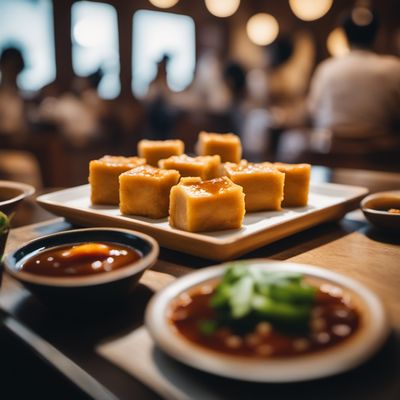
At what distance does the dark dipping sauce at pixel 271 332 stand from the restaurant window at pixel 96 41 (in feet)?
34.4

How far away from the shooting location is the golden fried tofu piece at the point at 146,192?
1700 mm

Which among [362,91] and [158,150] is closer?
[158,150]

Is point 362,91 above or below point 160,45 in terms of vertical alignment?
below

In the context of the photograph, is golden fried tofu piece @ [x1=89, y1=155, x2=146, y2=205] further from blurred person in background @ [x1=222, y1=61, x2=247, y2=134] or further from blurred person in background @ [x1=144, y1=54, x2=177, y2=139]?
blurred person in background @ [x1=222, y1=61, x2=247, y2=134]

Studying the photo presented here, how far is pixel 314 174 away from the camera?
3.03 metres

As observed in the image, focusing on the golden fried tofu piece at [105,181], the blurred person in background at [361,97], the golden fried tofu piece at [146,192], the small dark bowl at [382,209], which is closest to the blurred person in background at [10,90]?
the blurred person in background at [361,97]

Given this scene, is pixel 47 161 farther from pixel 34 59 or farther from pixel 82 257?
pixel 34 59

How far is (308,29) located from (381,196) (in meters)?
11.7

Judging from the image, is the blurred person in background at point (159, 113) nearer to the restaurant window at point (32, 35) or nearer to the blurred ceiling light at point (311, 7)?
the blurred ceiling light at point (311, 7)

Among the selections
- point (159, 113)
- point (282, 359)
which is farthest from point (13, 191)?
point (159, 113)

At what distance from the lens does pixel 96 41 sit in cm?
1148

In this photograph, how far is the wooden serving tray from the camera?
4.75ft

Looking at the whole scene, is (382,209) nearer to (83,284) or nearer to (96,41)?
(83,284)

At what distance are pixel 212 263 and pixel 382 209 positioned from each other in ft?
2.81
